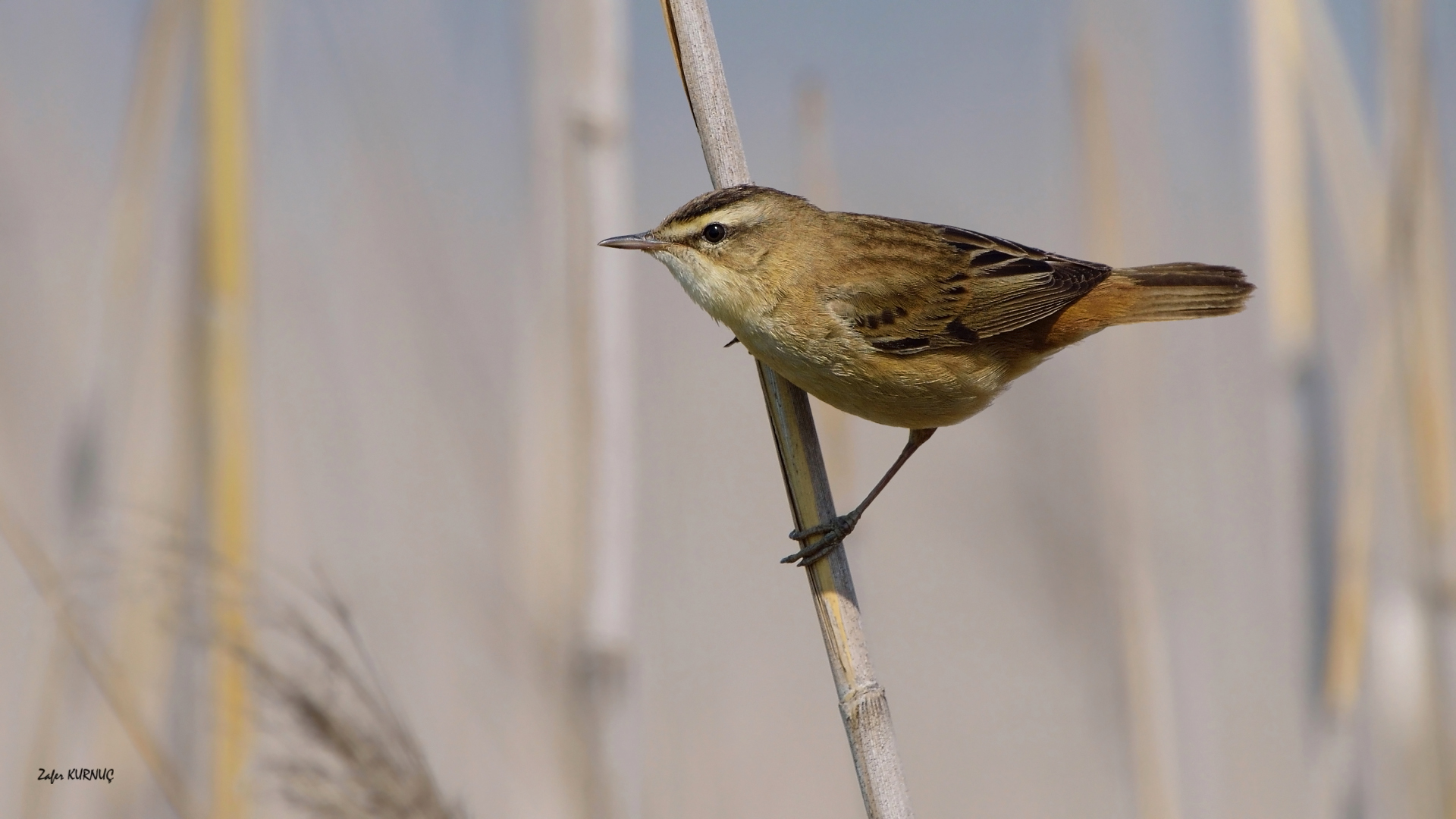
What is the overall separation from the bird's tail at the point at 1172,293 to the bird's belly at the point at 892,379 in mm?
340

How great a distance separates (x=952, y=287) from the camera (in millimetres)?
2992

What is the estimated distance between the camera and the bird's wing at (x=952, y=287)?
9.30 ft

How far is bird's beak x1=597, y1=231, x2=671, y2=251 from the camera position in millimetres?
A: 2574

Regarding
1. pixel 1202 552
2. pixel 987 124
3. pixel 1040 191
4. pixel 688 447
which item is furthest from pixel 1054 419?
pixel 987 124

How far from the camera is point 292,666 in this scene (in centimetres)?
209

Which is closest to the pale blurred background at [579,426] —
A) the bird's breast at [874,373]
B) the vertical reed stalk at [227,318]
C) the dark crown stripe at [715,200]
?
the vertical reed stalk at [227,318]

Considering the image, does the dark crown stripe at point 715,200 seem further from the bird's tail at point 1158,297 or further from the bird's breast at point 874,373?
the bird's tail at point 1158,297

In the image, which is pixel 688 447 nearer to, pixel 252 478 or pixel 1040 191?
pixel 252 478

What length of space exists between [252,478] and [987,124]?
495 centimetres

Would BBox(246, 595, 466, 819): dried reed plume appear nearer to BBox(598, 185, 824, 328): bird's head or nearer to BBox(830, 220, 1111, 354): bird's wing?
BBox(598, 185, 824, 328): bird's head

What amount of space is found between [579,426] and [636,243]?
1.39 ft

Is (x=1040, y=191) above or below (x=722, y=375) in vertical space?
above

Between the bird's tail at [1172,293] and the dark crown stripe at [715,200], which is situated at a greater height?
the dark crown stripe at [715,200]

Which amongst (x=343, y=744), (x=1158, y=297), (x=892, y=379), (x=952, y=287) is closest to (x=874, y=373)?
(x=892, y=379)
